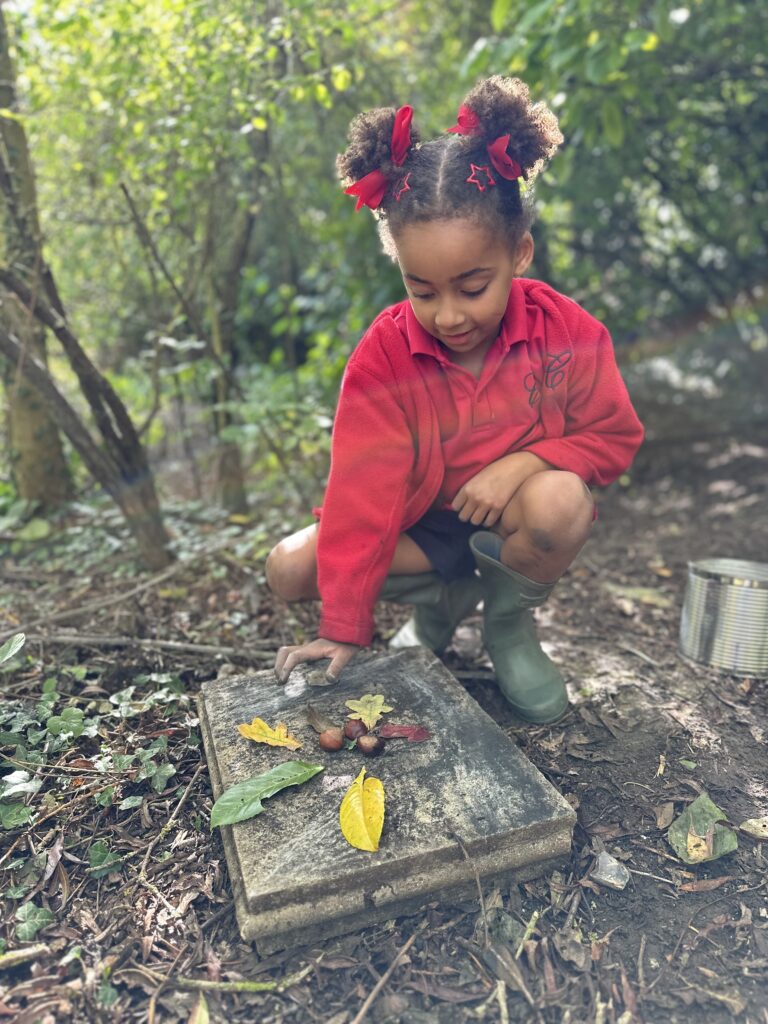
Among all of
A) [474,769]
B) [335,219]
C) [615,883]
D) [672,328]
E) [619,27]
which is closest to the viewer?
[615,883]

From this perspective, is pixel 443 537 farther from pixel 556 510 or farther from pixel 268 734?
pixel 268 734

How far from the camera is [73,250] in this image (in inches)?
142

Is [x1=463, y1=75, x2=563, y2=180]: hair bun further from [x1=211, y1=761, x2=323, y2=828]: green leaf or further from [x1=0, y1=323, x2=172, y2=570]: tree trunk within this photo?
[x1=0, y1=323, x2=172, y2=570]: tree trunk

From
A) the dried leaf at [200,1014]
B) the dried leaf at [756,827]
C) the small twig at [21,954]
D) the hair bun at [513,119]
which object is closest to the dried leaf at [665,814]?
the dried leaf at [756,827]

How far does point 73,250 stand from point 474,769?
10.2 ft

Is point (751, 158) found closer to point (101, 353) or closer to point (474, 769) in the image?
point (101, 353)

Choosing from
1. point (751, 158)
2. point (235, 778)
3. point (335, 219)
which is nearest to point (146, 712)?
point (235, 778)

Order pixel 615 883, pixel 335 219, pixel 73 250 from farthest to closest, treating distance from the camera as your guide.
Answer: pixel 335 219, pixel 73 250, pixel 615 883

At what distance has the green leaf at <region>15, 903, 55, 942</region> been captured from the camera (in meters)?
1.39

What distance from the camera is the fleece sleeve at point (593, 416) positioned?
6.23ft

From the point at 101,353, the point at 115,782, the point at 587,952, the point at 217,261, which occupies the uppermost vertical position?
the point at 217,261

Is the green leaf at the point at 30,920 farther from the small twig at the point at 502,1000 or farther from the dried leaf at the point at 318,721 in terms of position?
the small twig at the point at 502,1000

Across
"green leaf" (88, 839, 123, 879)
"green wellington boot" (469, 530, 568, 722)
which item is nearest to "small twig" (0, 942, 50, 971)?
"green leaf" (88, 839, 123, 879)

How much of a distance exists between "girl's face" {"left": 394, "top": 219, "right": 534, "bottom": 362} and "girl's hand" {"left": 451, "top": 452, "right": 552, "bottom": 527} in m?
0.32
